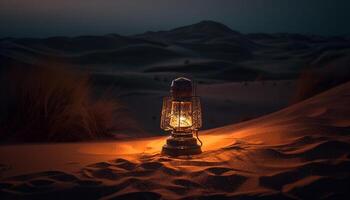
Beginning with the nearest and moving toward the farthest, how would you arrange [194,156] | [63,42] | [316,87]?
[194,156] < [316,87] < [63,42]

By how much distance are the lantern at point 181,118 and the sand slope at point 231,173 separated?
131 mm

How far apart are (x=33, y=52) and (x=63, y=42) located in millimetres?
7632

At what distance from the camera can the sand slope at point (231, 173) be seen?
10.9 ft

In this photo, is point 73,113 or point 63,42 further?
point 63,42

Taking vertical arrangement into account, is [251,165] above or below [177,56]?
below

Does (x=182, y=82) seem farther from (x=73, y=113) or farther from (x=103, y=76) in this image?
(x=103, y=76)

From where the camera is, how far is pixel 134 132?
24.4 ft

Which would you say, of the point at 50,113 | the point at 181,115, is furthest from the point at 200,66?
the point at 181,115

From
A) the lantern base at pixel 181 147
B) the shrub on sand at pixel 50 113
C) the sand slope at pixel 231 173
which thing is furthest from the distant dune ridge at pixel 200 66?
the sand slope at pixel 231 173

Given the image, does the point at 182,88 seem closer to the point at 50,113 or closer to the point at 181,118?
the point at 181,118

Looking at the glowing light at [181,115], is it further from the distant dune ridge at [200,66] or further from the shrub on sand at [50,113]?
the distant dune ridge at [200,66]

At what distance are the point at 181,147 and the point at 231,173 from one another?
873 millimetres

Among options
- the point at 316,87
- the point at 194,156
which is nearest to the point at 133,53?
the point at 316,87

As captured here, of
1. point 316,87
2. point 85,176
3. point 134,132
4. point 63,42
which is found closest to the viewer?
point 85,176
